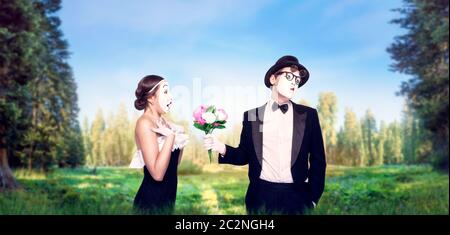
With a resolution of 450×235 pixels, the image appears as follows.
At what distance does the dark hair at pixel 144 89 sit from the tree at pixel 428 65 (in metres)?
8.93

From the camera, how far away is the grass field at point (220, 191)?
342 inches

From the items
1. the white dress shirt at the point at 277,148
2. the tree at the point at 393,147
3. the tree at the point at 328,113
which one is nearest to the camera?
the white dress shirt at the point at 277,148

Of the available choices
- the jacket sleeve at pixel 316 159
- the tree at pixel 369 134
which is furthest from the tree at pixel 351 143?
the jacket sleeve at pixel 316 159

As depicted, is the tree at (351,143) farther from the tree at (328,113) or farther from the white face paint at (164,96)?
the white face paint at (164,96)

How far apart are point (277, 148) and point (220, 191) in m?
5.32

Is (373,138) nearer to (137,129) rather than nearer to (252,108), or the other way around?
(252,108)

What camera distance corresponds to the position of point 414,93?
12.2 metres

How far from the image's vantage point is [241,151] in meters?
4.36

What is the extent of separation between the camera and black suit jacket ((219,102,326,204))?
14.1 ft

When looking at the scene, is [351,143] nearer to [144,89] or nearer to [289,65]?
[289,65]

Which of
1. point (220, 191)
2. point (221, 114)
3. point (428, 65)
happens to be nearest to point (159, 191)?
point (221, 114)

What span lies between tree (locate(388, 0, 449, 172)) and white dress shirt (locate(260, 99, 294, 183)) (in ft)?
26.8

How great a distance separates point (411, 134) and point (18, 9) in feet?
33.3
